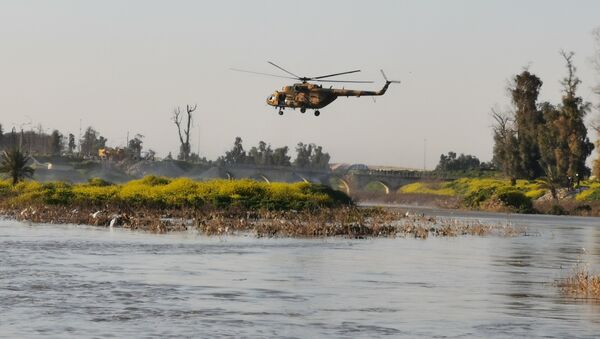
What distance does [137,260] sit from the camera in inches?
1747

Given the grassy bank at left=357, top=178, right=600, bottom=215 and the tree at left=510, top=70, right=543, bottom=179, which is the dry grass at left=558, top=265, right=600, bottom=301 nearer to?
the grassy bank at left=357, top=178, right=600, bottom=215

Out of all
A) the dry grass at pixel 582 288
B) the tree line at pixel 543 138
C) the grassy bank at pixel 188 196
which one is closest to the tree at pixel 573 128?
the tree line at pixel 543 138

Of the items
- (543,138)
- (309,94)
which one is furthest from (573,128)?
(309,94)

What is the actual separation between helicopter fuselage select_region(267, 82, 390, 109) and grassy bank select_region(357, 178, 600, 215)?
1976 inches

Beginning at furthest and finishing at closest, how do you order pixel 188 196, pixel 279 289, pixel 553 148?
pixel 553 148 < pixel 188 196 < pixel 279 289

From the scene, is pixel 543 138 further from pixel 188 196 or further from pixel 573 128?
pixel 188 196

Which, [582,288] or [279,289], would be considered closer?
[582,288]

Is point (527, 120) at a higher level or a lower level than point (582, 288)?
higher

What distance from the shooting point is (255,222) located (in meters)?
73.2

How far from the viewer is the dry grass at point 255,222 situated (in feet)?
207

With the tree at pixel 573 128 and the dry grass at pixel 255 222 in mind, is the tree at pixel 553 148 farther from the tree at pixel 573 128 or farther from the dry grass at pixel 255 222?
the dry grass at pixel 255 222

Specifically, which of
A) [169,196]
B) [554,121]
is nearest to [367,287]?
[169,196]

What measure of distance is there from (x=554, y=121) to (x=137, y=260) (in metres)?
117

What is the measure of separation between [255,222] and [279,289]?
3774cm
